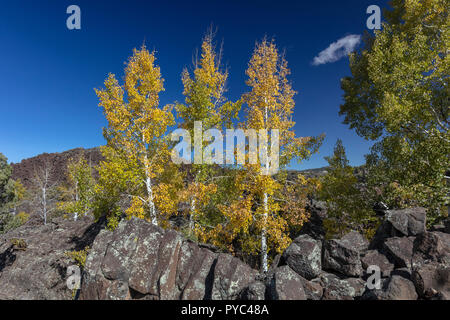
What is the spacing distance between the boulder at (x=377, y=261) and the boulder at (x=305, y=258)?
7.47ft

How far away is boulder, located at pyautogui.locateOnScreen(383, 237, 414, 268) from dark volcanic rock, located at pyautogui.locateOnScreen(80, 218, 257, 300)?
569 centimetres

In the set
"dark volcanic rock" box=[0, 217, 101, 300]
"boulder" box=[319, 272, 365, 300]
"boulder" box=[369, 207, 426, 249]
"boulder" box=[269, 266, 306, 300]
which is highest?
"boulder" box=[369, 207, 426, 249]

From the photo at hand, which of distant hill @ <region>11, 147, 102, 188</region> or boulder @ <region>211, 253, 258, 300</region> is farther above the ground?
distant hill @ <region>11, 147, 102, 188</region>

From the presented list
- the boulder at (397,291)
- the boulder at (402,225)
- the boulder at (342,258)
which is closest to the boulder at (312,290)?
the boulder at (397,291)

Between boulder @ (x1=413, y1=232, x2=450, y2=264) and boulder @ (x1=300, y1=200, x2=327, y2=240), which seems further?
boulder @ (x1=300, y1=200, x2=327, y2=240)

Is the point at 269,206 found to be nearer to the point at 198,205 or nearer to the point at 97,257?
the point at 198,205

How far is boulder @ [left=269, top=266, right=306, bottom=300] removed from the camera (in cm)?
595

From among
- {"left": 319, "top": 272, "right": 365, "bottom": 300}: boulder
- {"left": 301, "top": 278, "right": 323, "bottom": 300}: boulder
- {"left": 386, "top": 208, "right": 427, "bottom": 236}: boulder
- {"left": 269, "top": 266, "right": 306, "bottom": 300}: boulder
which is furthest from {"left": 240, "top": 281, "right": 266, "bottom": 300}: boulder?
{"left": 386, "top": 208, "right": 427, "bottom": 236}: boulder

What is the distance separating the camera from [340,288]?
22.4 feet

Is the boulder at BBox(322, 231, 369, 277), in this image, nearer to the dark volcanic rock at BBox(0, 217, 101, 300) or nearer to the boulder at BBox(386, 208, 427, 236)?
the boulder at BBox(386, 208, 427, 236)

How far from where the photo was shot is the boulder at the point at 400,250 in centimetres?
780

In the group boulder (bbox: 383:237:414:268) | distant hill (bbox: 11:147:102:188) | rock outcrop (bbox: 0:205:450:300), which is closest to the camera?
rock outcrop (bbox: 0:205:450:300)

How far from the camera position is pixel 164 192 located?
45.0 ft

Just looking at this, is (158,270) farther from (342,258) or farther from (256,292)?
(342,258)
